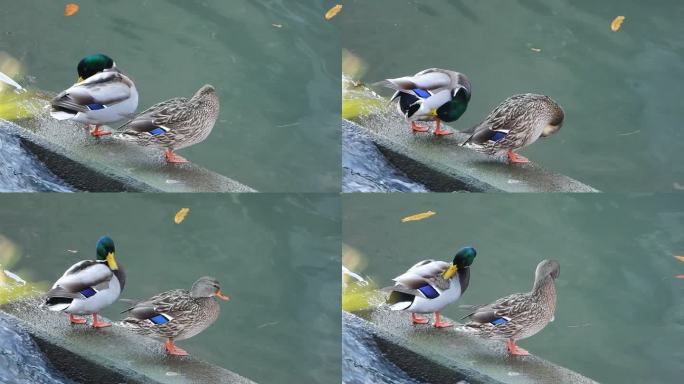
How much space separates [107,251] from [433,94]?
1.61 meters

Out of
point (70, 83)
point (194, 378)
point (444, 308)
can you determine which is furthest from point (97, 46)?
point (444, 308)

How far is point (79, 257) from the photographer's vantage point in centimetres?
477

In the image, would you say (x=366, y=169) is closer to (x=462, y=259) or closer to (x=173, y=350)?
(x=462, y=259)

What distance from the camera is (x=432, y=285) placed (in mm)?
4828

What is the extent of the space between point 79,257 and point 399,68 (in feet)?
5.42

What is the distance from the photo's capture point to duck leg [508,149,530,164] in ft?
16.2

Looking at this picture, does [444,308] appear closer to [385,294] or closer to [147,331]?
[385,294]

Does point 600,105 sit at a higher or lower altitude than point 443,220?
higher

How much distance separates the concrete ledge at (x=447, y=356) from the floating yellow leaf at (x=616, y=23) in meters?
1.53

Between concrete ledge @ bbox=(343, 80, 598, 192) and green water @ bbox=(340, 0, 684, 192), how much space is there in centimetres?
8

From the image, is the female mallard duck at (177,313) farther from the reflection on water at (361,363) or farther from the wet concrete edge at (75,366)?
the reflection on water at (361,363)

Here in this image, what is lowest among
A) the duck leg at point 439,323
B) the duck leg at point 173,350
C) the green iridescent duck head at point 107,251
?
the duck leg at point 173,350

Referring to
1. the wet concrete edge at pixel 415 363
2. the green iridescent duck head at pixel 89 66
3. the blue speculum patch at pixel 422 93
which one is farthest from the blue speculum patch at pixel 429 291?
the green iridescent duck head at pixel 89 66

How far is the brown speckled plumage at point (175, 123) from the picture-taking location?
15.7 feet
